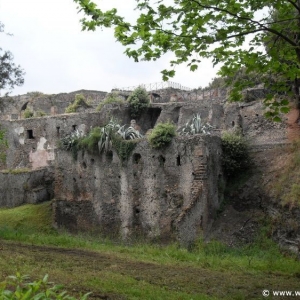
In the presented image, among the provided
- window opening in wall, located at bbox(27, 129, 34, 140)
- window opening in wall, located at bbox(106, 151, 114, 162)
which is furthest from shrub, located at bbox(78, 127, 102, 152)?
window opening in wall, located at bbox(27, 129, 34, 140)

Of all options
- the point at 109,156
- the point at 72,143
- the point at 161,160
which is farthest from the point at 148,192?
the point at 72,143

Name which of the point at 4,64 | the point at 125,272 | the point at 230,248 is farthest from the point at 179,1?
the point at 4,64

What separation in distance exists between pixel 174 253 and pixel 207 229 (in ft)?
10.8

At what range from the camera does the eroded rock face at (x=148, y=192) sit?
22.2 metres

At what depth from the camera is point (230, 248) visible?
2073cm

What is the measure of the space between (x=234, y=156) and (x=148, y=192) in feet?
14.0

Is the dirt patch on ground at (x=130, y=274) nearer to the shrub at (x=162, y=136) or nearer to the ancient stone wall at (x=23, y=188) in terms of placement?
the shrub at (x=162, y=136)

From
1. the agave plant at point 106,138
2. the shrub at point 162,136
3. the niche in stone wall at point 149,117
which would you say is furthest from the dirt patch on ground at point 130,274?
the niche in stone wall at point 149,117

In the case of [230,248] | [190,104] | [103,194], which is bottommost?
[230,248]

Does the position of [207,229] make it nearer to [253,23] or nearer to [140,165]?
[140,165]

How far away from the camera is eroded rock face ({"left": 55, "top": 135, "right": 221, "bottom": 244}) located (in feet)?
72.9

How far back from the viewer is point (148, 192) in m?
23.6

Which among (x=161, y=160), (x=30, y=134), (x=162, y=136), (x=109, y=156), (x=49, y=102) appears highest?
→ (x=49, y=102)

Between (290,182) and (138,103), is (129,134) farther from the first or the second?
(138,103)
